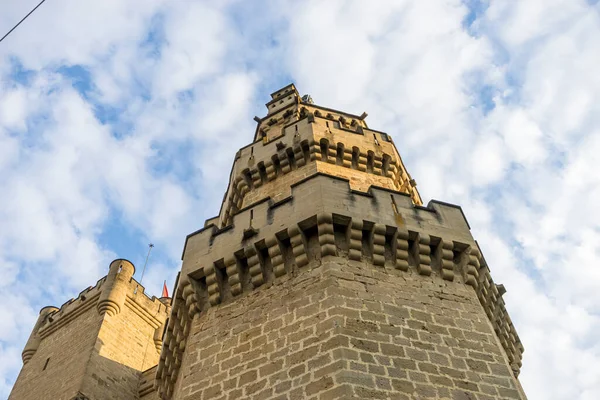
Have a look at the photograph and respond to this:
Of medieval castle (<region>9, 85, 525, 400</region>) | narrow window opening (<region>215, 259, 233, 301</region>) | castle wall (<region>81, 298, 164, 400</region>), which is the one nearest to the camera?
medieval castle (<region>9, 85, 525, 400</region>)

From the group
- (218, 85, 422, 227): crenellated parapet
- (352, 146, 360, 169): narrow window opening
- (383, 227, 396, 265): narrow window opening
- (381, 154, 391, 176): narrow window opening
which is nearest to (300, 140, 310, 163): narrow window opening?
(218, 85, 422, 227): crenellated parapet

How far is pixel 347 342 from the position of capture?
6.45m

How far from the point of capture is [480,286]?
→ 8.38 m

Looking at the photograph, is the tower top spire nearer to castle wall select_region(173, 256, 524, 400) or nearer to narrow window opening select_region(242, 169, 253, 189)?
narrow window opening select_region(242, 169, 253, 189)

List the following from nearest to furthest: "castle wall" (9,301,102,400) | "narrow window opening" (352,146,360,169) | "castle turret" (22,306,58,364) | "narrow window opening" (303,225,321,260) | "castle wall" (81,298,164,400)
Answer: "narrow window opening" (303,225,321,260) < "narrow window opening" (352,146,360,169) < "castle wall" (81,298,164,400) < "castle wall" (9,301,102,400) < "castle turret" (22,306,58,364)

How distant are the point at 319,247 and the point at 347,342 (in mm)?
1744

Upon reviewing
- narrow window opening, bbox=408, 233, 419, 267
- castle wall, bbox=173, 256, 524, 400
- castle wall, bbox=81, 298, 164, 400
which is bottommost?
castle wall, bbox=173, 256, 524, 400

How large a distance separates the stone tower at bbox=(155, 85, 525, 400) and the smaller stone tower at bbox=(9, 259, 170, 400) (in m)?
5.42

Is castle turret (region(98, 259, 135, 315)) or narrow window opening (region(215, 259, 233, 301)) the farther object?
castle turret (region(98, 259, 135, 315))

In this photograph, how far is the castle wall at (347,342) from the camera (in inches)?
245

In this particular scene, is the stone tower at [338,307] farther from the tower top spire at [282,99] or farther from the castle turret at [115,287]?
the tower top spire at [282,99]

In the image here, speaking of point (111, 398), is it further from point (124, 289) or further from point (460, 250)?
point (460, 250)

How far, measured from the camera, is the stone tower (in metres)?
6.37

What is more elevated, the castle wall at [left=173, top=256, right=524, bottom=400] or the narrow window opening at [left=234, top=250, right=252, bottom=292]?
the narrow window opening at [left=234, top=250, right=252, bottom=292]
